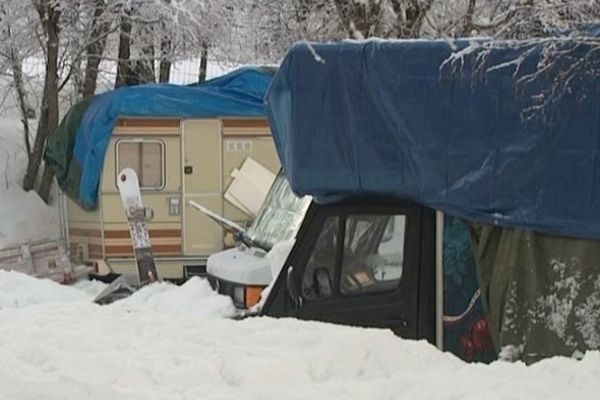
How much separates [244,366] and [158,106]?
956cm

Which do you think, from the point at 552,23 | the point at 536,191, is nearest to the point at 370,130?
the point at 536,191

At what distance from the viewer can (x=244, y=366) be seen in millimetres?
4133

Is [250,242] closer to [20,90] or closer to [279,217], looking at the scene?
[279,217]

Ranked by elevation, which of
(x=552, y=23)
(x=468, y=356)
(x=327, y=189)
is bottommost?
(x=468, y=356)

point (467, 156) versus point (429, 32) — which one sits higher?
point (429, 32)

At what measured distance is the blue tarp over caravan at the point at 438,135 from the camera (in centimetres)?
506

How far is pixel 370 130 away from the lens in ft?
18.3

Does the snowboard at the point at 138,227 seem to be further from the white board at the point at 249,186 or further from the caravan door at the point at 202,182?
the white board at the point at 249,186

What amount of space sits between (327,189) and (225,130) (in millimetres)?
8146

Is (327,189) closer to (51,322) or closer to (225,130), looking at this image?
(51,322)

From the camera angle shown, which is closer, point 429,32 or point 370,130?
point 370,130

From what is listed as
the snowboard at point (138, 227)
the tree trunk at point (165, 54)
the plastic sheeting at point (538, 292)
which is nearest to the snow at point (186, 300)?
the snowboard at point (138, 227)

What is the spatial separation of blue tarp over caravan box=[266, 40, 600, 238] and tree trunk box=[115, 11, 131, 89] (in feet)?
39.6

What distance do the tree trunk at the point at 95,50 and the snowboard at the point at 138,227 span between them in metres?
5.83
